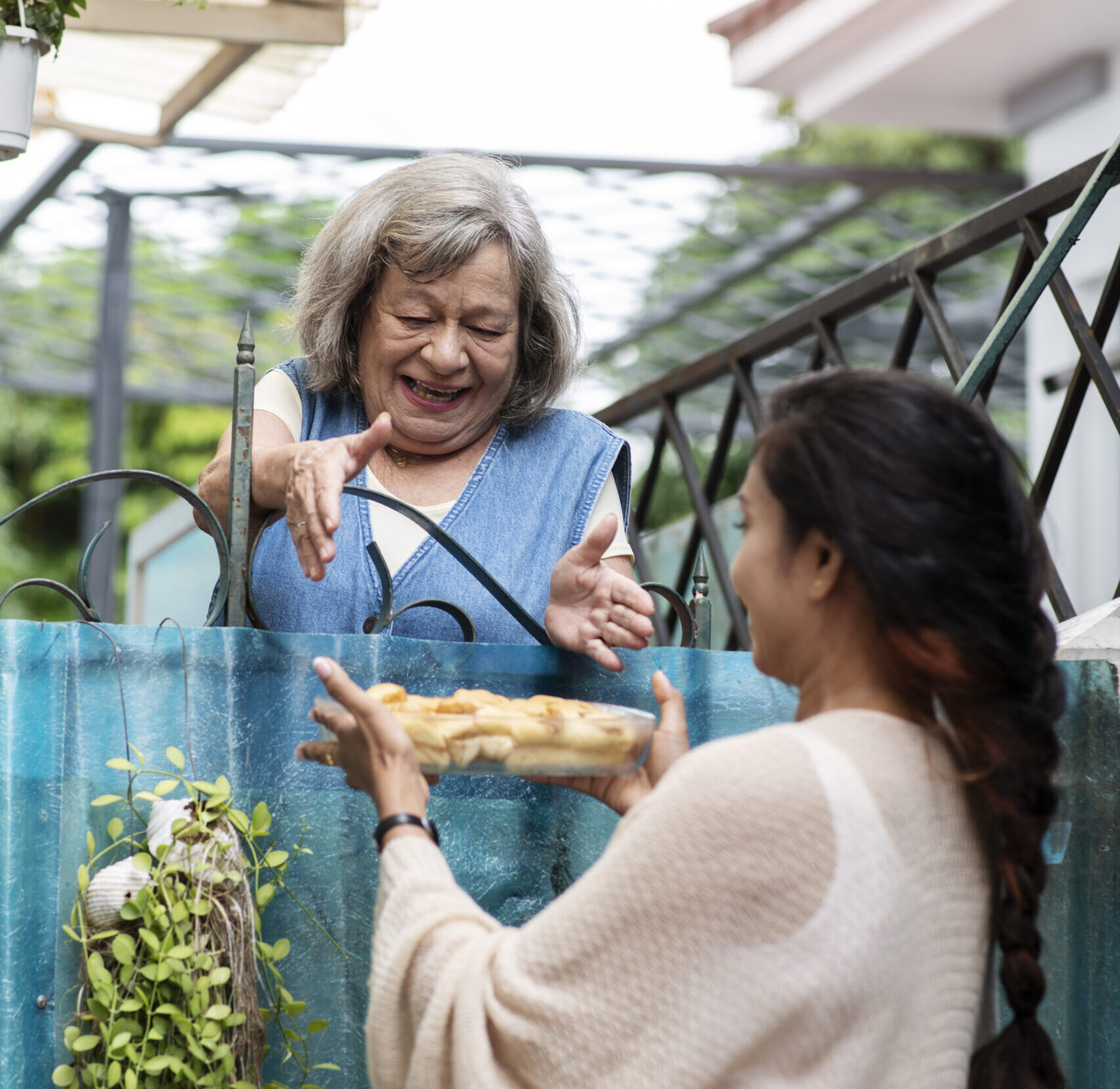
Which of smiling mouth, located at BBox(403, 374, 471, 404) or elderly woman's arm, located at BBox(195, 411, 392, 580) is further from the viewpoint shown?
smiling mouth, located at BBox(403, 374, 471, 404)

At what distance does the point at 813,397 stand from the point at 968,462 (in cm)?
16

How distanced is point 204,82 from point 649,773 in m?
2.97

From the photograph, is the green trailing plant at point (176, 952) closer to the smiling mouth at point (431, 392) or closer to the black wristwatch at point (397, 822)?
the black wristwatch at point (397, 822)

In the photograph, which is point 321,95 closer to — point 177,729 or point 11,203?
point 11,203

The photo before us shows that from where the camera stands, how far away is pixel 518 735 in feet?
A: 4.53

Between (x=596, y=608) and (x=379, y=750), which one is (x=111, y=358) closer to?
(x=596, y=608)

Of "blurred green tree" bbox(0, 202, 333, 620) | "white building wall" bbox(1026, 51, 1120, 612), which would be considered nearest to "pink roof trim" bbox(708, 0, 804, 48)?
"white building wall" bbox(1026, 51, 1120, 612)

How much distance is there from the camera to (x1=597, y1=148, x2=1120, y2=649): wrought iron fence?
2076mm

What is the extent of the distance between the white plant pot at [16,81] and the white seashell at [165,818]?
1030mm

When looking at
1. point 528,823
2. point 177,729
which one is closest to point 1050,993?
point 528,823

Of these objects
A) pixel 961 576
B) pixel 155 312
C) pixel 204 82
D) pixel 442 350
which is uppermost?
pixel 155 312

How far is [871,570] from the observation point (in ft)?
4.00

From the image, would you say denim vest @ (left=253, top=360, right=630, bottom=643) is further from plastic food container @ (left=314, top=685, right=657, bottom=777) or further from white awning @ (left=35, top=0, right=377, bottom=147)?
white awning @ (left=35, top=0, right=377, bottom=147)

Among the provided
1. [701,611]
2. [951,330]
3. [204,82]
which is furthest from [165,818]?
[204,82]
